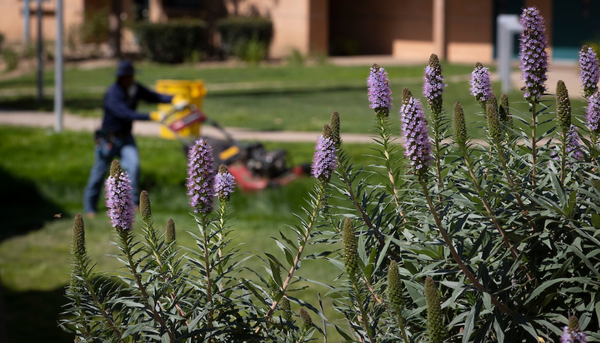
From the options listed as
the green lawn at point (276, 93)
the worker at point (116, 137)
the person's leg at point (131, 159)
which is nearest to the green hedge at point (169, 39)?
the green lawn at point (276, 93)

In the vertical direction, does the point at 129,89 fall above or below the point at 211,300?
above

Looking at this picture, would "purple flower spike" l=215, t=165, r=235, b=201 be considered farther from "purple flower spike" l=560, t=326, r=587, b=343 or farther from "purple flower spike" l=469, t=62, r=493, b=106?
"purple flower spike" l=560, t=326, r=587, b=343

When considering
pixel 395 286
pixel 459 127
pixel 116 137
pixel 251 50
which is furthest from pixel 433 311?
pixel 251 50

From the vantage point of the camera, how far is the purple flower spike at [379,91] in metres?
1.68

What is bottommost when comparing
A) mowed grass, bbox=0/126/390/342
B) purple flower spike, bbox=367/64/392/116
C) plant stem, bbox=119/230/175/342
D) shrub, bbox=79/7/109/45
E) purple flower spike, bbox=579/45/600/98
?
mowed grass, bbox=0/126/390/342

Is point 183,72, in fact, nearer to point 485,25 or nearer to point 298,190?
point 485,25

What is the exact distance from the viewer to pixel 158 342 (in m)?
1.59

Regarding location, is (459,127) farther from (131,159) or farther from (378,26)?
(378,26)

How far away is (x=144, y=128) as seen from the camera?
13.8m

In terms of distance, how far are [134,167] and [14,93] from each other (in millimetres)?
13137

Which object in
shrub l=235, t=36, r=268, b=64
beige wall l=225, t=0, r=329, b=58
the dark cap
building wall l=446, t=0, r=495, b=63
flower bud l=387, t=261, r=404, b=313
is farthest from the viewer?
beige wall l=225, t=0, r=329, b=58

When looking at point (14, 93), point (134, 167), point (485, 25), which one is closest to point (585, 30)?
point (485, 25)

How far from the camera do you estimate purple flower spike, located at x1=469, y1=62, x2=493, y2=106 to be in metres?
1.73

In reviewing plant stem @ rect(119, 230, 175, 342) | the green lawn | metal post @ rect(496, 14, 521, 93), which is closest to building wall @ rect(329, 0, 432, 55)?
the green lawn
